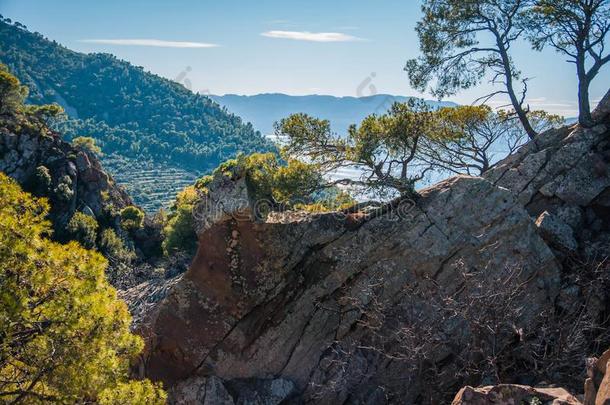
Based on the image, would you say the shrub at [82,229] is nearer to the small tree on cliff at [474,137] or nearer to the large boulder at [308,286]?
the small tree on cliff at [474,137]

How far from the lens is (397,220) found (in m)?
13.3

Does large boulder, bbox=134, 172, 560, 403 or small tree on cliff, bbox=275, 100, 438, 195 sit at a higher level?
small tree on cliff, bbox=275, 100, 438, 195

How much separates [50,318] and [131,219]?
48.6 m

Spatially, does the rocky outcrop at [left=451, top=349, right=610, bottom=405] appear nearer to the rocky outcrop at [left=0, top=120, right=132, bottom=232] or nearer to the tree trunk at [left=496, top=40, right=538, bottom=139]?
the tree trunk at [left=496, top=40, right=538, bottom=139]

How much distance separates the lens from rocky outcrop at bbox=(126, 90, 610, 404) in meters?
12.3

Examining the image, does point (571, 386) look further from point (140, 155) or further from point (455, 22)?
point (140, 155)

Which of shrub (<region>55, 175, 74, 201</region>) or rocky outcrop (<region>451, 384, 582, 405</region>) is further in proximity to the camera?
shrub (<region>55, 175, 74, 201</region>)

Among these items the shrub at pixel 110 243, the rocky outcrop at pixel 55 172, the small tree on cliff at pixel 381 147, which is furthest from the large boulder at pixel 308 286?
the rocky outcrop at pixel 55 172

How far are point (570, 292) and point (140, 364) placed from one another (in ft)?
36.8

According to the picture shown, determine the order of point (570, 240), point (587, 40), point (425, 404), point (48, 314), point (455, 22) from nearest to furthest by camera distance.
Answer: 1. point (48, 314)
2. point (425, 404)
3. point (570, 240)
4. point (587, 40)
5. point (455, 22)

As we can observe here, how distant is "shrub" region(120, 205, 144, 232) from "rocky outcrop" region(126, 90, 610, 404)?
136 feet

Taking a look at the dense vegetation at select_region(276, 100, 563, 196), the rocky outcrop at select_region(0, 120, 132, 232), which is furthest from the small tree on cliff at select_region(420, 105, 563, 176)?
the rocky outcrop at select_region(0, 120, 132, 232)

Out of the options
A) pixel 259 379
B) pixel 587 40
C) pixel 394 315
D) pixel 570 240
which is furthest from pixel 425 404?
pixel 587 40

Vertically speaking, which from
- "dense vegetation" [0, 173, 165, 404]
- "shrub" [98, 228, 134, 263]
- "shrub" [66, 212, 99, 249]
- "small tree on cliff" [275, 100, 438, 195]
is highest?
"small tree on cliff" [275, 100, 438, 195]
